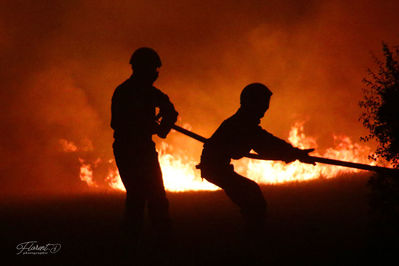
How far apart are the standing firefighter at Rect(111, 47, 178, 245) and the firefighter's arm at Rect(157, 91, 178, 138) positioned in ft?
0.72

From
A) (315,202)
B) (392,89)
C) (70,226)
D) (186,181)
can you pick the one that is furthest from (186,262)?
(186,181)

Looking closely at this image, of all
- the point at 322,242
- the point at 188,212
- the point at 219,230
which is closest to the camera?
the point at 322,242

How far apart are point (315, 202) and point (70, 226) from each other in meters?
9.04

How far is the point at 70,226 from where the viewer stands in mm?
10859

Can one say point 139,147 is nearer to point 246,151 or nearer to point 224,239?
point 246,151

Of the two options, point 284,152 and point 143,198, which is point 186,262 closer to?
point 143,198

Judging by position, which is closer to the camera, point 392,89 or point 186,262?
point 186,262

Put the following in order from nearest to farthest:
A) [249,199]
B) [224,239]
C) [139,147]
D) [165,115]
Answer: [249,199]
[139,147]
[165,115]
[224,239]

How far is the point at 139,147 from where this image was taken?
6742 millimetres

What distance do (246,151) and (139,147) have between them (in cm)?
212

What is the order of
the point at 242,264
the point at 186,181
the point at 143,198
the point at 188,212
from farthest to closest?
the point at 186,181 < the point at 188,212 < the point at 143,198 < the point at 242,264

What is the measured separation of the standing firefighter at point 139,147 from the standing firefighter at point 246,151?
1.07 m
